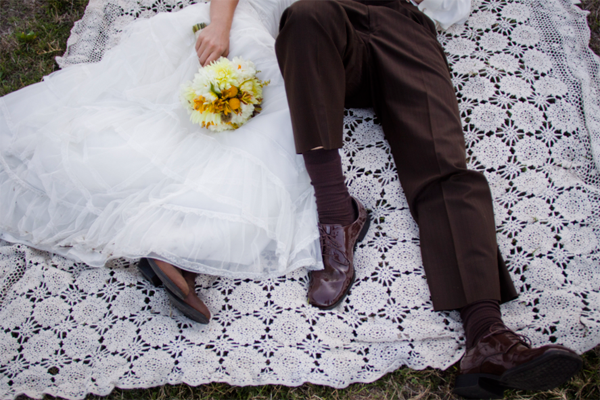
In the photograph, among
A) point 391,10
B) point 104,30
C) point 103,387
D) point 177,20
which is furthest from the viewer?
point 104,30

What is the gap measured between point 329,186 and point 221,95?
595 mm

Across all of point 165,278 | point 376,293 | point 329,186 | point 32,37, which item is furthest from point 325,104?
point 32,37

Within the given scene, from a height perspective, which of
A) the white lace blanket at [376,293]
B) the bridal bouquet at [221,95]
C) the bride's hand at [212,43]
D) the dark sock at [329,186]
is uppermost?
the bride's hand at [212,43]

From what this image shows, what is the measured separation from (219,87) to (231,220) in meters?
0.55

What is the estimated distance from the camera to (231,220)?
158 centimetres

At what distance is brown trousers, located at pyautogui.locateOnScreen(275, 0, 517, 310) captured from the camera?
1554 millimetres

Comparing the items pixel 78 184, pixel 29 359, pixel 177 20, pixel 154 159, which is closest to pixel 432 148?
pixel 154 159

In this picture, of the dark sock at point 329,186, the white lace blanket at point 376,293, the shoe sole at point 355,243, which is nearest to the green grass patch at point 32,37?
the white lace blanket at point 376,293

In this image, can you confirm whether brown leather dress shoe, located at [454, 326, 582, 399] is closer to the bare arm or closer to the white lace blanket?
the white lace blanket

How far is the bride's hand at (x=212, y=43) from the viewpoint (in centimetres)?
182

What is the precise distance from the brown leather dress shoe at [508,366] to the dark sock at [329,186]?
0.72 metres

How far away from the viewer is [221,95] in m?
1.64

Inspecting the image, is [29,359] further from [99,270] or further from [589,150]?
[589,150]

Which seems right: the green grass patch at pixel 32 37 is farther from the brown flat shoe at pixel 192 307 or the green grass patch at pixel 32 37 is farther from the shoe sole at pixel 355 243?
the shoe sole at pixel 355 243
